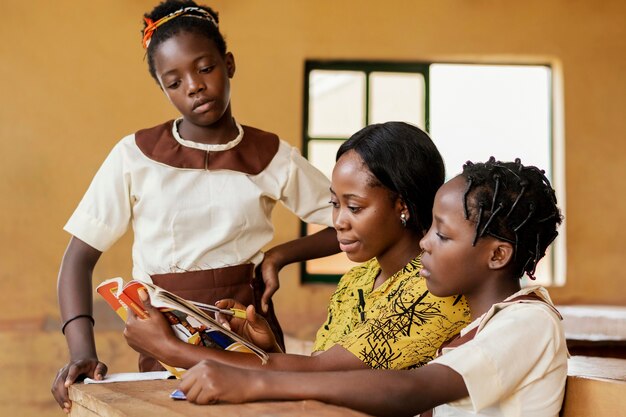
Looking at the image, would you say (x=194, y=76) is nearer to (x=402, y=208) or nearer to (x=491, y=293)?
(x=402, y=208)

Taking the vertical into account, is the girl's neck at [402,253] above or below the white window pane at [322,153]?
below

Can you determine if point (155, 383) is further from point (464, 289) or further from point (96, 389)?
point (464, 289)

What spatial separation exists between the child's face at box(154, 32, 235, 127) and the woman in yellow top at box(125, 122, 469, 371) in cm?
42

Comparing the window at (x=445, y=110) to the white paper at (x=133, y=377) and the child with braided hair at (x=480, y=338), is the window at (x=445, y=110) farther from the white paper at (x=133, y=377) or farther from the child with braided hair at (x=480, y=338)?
the child with braided hair at (x=480, y=338)

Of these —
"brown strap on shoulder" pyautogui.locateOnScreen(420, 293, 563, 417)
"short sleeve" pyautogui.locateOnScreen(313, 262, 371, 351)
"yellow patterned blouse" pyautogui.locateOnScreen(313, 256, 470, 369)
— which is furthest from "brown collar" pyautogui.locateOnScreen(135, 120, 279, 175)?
"brown strap on shoulder" pyautogui.locateOnScreen(420, 293, 563, 417)

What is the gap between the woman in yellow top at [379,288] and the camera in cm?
190

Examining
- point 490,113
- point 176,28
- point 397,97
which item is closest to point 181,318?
point 176,28

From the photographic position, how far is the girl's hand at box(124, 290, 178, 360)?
1.92 meters

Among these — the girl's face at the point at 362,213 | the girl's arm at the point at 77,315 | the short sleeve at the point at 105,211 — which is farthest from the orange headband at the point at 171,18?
the girl's face at the point at 362,213

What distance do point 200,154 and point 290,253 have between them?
376mm

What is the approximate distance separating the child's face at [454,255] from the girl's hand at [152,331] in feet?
1.77

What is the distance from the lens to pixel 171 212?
243 cm

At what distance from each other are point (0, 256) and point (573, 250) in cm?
331

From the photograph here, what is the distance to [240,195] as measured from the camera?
8.14ft
